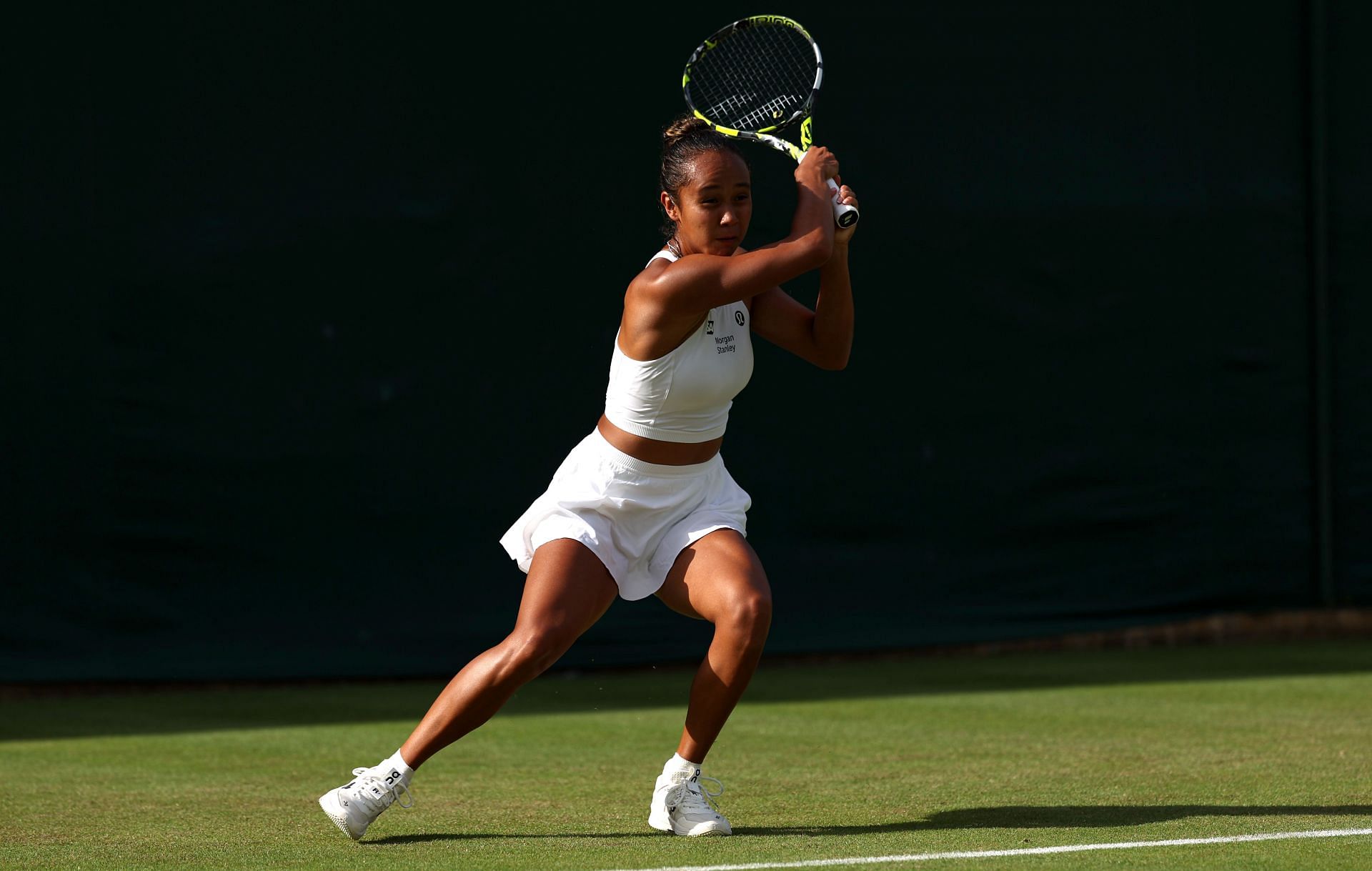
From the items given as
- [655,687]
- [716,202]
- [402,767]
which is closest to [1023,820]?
[402,767]

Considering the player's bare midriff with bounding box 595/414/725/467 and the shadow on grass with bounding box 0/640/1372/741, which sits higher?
the player's bare midriff with bounding box 595/414/725/467

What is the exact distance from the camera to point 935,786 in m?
4.85

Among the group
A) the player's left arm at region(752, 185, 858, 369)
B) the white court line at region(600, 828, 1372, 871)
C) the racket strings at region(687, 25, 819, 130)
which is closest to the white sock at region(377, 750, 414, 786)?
the white court line at region(600, 828, 1372, 871)

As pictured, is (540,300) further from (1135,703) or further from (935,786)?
(935,786)

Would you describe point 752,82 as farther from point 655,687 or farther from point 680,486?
point 655,687

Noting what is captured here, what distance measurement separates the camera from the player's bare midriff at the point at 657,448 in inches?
163

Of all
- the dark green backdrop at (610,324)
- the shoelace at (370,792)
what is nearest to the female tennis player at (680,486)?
the shoelace at (370,792)

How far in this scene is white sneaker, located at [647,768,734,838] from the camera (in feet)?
13.3

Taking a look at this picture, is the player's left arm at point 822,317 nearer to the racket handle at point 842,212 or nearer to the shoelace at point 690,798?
the racket handle at point 842,212

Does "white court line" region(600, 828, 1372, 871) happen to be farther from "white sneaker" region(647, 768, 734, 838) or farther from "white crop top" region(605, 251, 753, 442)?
"white crop top" region(605, 251, 753, 442)

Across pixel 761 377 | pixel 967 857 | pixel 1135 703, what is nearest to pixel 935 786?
pixel 967 857

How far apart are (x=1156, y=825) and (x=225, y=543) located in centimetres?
440

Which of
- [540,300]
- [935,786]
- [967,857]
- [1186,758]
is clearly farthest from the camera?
[540,300]

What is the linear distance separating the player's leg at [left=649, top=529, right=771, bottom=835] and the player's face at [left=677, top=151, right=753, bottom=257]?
0.67 metres
